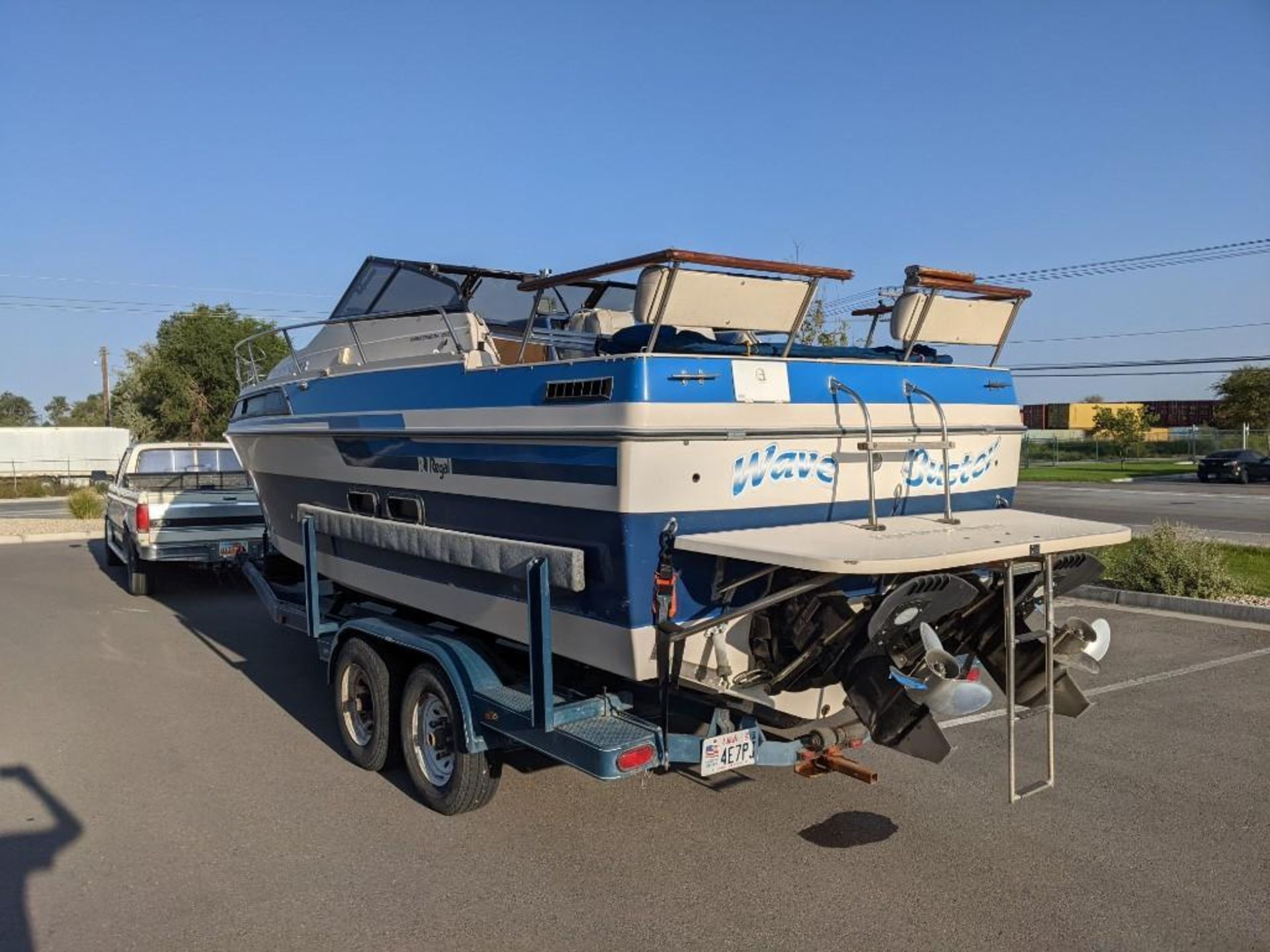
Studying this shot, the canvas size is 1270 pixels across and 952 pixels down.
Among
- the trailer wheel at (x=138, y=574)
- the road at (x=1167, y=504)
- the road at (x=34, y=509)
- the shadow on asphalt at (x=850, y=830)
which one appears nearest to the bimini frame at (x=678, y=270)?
the shadow on asphalt at (x=850, y=830)

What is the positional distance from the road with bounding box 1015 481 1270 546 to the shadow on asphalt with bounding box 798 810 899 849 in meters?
10.1

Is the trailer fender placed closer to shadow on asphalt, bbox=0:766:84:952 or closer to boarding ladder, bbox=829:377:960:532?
shadow on asphalt, bbox=0:766:84:952

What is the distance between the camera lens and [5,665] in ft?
28.1

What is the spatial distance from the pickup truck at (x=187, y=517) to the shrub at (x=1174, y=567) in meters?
9.22

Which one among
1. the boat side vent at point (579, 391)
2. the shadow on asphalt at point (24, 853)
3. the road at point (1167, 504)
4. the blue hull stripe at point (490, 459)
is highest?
the boat side vent at point (579, 391)

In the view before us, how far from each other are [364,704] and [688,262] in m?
3.48

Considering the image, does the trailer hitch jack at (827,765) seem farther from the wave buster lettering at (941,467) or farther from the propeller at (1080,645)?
the wave buster lettering at (941,467)

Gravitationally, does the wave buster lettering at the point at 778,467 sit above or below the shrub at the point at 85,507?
above

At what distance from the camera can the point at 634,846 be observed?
15.5 ft

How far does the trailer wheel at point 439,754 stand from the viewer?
16.2 feet

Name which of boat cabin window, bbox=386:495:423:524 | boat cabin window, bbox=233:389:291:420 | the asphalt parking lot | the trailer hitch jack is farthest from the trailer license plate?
boat cabin window, bbox=233:389:291:420

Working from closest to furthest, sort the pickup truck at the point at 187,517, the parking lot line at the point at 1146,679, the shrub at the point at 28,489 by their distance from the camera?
the parking lot line at the point at 1146,679
the pickup truck at the point at 187,517
the shrub at the point at 28,489

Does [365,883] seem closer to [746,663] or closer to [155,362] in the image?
[746,663]

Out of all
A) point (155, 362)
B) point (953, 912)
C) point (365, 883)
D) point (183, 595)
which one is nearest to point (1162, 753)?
point (953, 912)
